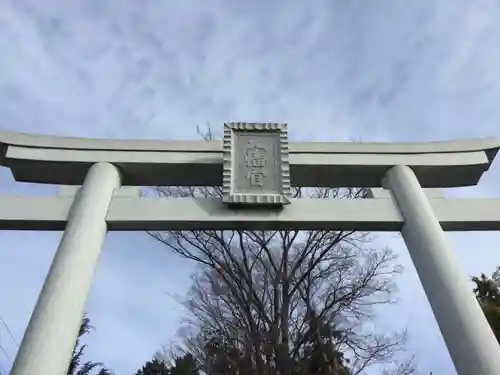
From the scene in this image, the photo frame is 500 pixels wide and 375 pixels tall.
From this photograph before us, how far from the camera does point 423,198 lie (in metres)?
4.59

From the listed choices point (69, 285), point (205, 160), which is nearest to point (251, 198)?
point (205, 160)

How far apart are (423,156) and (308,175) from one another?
1239 mm

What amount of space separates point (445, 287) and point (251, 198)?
1.82 m

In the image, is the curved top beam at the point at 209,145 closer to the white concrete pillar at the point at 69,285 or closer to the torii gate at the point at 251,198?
the torii gate at the point at 251,198

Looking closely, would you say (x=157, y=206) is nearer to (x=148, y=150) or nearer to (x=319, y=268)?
(x=148, y=150)

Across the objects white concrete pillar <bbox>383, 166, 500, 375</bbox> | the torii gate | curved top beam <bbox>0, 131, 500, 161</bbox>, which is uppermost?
curved top beam <bbox>0, 131, 500, 161</bbox>

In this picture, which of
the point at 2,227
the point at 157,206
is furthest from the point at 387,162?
the point at 2,227

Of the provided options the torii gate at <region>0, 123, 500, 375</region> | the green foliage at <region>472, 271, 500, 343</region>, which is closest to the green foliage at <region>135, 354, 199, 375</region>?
the green foliage at <region>472, 271, 500, 343</region>

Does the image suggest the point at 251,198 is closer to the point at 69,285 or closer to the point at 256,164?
the point at 256,164

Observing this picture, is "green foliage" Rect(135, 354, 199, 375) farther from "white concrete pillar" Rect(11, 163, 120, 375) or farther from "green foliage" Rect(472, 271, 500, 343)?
"white concrete pillar" Rect(11, 163, 120, 375)

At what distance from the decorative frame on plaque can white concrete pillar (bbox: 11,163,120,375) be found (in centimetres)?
118

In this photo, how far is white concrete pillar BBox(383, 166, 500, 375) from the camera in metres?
3.51

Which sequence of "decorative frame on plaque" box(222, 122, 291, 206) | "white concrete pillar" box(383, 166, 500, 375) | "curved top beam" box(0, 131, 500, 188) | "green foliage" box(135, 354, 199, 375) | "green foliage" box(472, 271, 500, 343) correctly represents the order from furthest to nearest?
"green foliage" box(135, 354, 199, 375)
"green foliage" box(472, 271, 500, 343)
"curved top beam" box(0, 131, 500, 188)
"decorative frame on plaque" box(222, 122, 291, 206)
"white concrete pillar" box(383, 166, 500, 375)

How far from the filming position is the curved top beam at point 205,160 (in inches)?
185
